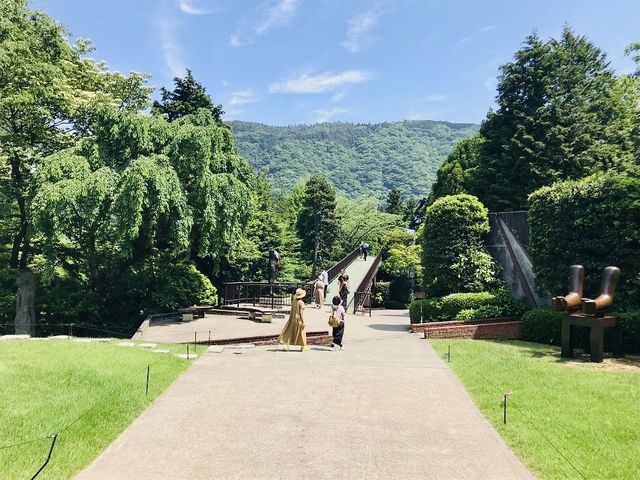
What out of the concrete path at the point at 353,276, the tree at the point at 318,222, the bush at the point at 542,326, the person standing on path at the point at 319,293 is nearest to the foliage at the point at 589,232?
the bush at the point at 542,326

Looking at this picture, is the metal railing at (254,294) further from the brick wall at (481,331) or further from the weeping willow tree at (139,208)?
the brick wall at (481,331)

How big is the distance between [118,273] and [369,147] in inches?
6738

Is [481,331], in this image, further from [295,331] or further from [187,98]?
[187,98]

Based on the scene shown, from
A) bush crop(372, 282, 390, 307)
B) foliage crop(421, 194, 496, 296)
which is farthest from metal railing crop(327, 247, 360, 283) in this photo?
foliage crop(421, 194, 496, 296)

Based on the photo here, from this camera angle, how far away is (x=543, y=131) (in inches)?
1025

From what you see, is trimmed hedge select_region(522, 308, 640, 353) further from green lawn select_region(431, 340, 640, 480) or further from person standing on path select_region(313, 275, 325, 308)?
person standing on path select_region(313, 275, 325, 308)

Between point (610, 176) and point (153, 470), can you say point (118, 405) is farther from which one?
point (610, 176)

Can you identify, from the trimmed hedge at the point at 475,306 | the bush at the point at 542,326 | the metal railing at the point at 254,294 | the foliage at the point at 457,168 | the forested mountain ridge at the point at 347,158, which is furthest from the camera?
the forested mountain ridge at the point at 347,158

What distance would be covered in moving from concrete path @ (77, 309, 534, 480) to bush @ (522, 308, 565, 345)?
4842 millimetres

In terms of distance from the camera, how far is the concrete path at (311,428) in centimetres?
590

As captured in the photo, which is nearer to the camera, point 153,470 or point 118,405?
point 153,470

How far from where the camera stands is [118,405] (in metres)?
8.05

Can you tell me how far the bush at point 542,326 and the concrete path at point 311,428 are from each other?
484 centimetres

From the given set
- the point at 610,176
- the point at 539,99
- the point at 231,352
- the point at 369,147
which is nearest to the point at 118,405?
the point at 231,352
